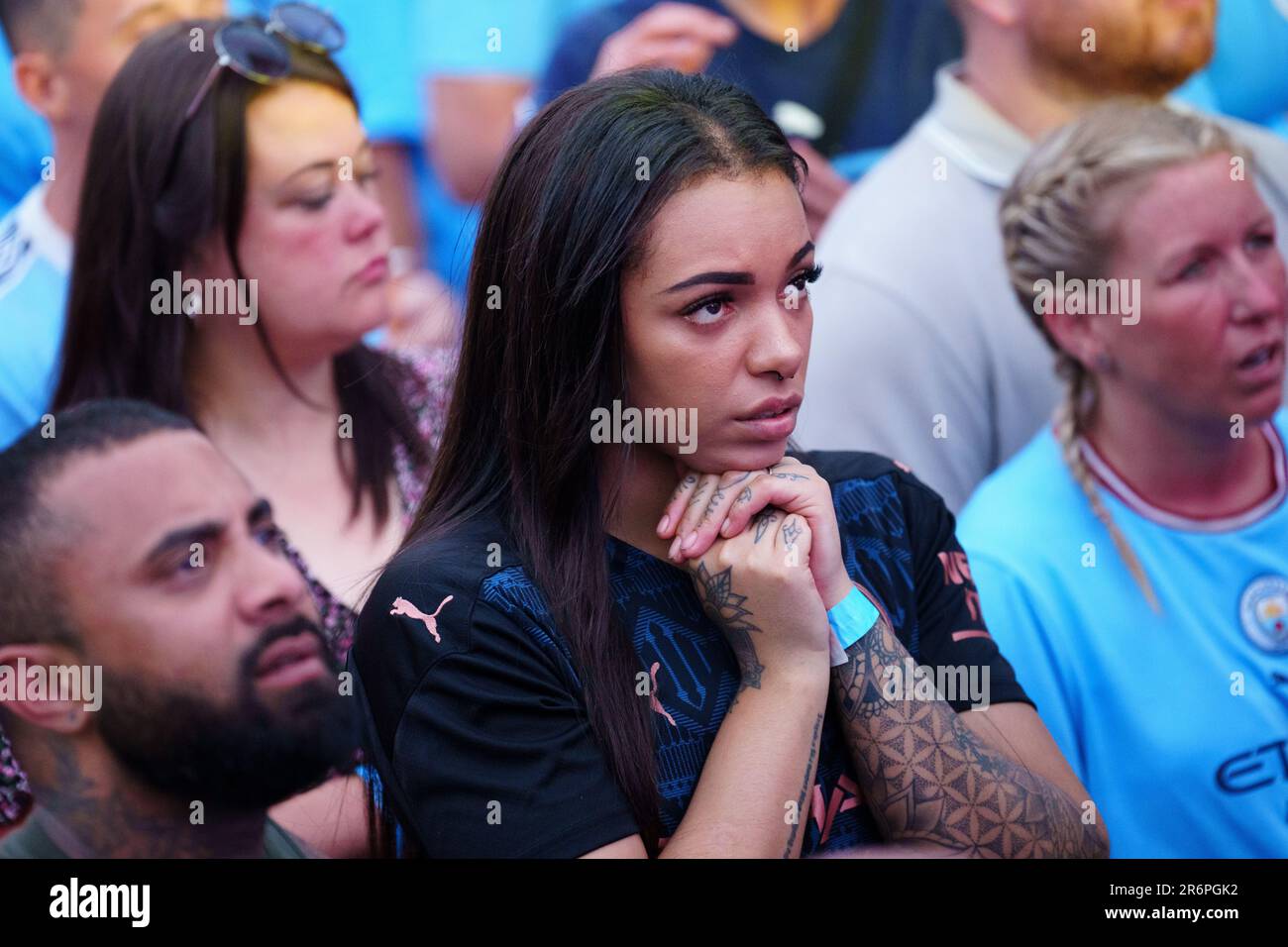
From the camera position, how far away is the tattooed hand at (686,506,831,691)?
66.2 inches

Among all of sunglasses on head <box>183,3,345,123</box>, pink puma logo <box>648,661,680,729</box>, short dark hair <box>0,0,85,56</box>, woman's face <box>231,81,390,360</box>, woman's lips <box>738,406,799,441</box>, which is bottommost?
pink puma logo <box>648,661,680,729</box>

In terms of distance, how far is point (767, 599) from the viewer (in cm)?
168

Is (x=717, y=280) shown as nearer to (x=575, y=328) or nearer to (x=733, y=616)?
(x=575, y=328)

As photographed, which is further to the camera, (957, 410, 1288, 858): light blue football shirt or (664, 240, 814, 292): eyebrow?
(957, 410, 1288, 858): light blue football shirt

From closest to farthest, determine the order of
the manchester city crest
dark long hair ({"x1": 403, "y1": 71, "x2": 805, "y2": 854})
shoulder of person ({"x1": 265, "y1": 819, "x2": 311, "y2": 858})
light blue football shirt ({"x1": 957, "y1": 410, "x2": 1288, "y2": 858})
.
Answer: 1. dark long hair ({"x1": 403, "y1": 71, "x2": 805, "y2": 854})
2. shoulder of person ({"x1": 265, "y1": 819, "x2": 311, "y2": 858})
3. light blue football shirt ({"x1": 957, "y1": 410, "x2": 1288, "y2": 858})
4. the manchester city crest

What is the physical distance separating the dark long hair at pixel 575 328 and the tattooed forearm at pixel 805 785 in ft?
0.53

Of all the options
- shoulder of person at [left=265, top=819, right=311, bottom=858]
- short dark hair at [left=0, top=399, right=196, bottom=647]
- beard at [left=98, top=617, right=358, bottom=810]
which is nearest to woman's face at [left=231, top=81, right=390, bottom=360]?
short dark hair at [left=0, top=399, right=196, bottom=647]

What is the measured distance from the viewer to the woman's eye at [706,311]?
1722 millimetres

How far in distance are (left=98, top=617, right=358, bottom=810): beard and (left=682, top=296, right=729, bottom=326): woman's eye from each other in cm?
129

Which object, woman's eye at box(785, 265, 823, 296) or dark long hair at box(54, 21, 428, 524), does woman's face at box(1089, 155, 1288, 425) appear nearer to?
woman's eye at box(785, 265, 823, 296)

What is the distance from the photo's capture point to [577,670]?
1656mm
